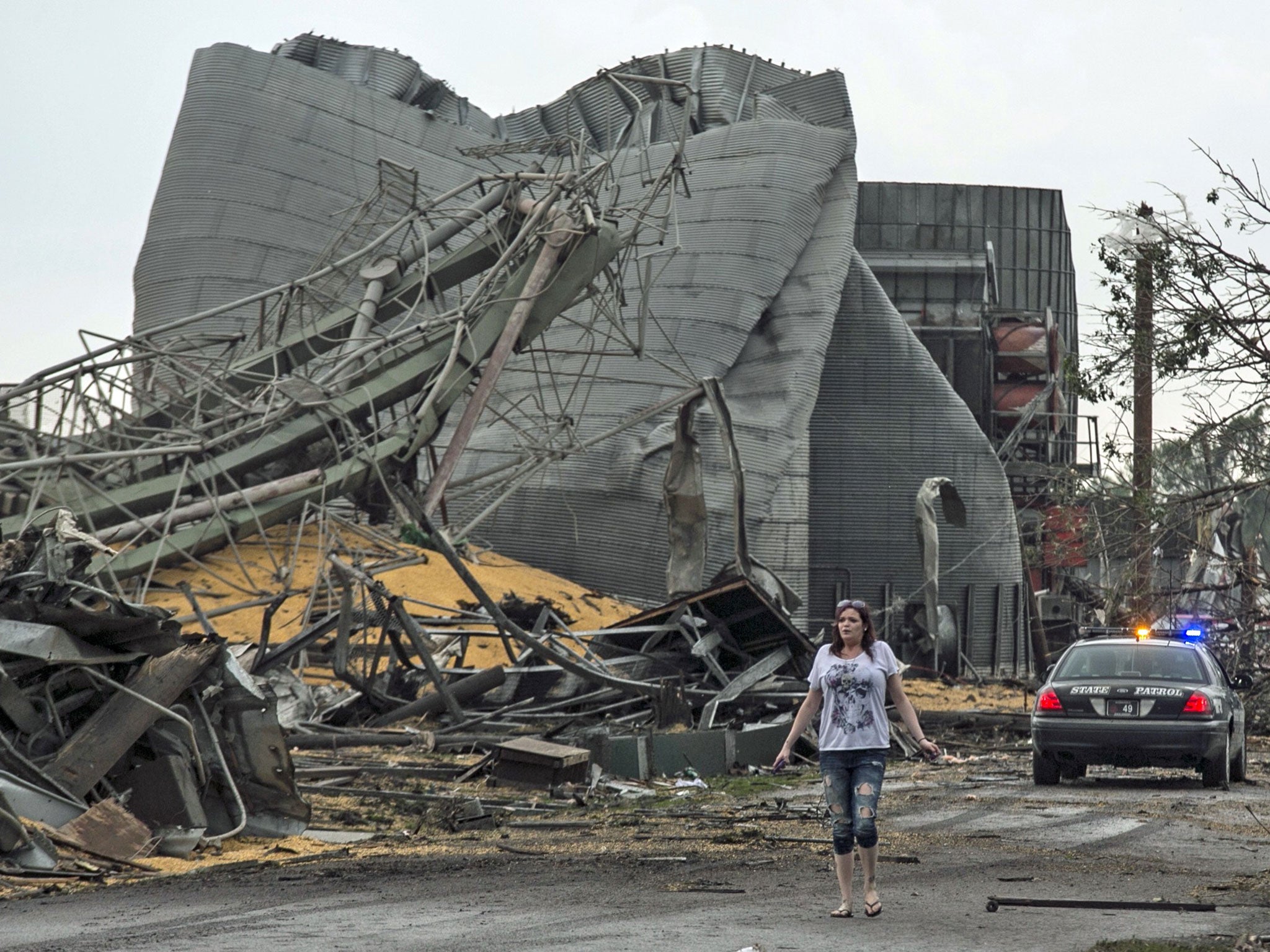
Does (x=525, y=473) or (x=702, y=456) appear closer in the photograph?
(x=525, y=473)

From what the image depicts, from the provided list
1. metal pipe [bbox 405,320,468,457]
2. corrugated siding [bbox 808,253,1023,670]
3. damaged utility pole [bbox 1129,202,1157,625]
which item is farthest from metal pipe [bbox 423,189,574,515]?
damaged utility pole [bbox 1129,202,1157,625]

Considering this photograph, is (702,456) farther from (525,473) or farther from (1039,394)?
(1039,394)

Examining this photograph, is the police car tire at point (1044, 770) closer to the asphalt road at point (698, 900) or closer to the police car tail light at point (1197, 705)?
the police car tail light at point (1197, 705)

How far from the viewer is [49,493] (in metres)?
26.0

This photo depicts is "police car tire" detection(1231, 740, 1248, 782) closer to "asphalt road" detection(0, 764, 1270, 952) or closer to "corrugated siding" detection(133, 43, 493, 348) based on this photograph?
"asphalt road" detection(0, 764, 1270, 952)

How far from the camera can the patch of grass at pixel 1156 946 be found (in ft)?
20.0

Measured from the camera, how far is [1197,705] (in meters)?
14.3

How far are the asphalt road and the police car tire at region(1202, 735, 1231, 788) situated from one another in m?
2.88

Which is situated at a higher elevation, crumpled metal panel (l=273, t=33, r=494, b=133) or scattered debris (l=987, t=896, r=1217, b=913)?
crumpled metal panel (l=273, t=33, r=494, b=133)

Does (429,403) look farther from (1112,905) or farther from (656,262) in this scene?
(1112,905)

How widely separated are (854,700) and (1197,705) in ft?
25.4

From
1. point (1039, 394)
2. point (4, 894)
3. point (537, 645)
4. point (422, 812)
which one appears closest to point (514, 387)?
point (1039, 394)

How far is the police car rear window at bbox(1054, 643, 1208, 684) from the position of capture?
14859 mm

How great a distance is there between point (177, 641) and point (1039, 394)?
33321mm
